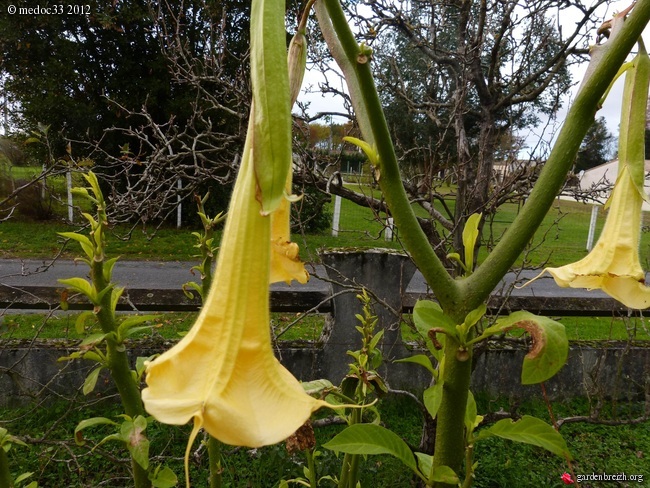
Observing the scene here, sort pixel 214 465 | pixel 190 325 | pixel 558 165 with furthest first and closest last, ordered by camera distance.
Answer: pixel 190 325, pixel 214 465, pixel 558 165

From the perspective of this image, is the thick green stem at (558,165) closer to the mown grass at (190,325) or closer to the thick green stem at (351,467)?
the thick green stem at (351,467)

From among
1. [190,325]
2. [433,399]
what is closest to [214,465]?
[433,399]

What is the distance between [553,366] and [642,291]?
13 centimetres

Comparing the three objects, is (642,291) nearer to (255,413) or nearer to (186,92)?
(255,413)

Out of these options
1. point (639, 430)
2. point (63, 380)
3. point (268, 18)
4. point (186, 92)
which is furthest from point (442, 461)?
point (186, 92)

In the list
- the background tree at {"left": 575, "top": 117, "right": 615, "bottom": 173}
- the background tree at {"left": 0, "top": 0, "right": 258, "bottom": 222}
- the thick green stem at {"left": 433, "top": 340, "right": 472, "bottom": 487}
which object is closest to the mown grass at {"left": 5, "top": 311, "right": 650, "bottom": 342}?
the background tree at {"left": 575, "top": 117, "right": 615, "bottom": 173}

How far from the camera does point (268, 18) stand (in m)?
0.32

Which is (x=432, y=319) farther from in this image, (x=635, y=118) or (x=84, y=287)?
(x=84, y=287)

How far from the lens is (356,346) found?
7.46ft

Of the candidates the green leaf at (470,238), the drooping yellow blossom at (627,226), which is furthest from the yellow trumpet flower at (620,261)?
the green leaf at (470,238)

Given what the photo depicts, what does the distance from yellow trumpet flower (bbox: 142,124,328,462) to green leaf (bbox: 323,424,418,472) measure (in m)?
0.33

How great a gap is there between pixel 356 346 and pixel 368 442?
1.69 metres

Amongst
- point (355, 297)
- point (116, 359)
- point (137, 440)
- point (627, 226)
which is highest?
point (627, 226)

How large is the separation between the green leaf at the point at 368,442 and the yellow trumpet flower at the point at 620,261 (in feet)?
0.99
